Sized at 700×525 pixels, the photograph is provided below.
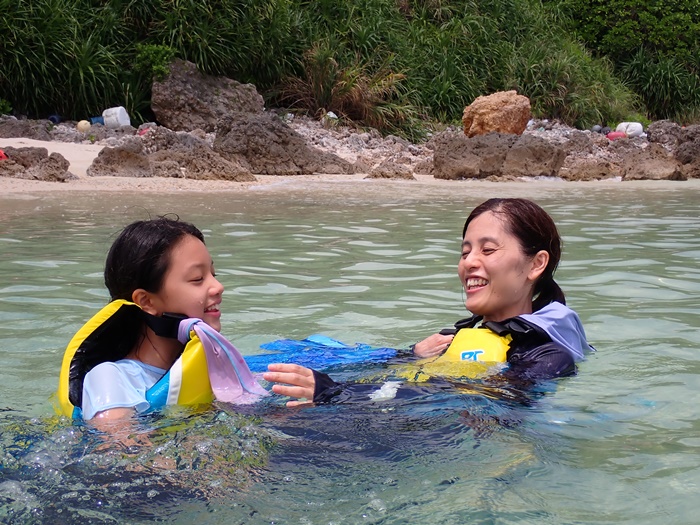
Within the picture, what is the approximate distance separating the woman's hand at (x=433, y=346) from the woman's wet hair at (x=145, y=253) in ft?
3.85

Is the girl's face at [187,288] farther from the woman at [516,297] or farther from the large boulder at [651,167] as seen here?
the large boulder at [651,167]

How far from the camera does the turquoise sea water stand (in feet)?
8.15

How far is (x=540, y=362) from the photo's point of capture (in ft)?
11.8

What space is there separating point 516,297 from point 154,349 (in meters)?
1.47

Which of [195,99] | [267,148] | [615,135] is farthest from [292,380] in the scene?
[615,135]

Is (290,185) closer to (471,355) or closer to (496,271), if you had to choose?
(496,271)

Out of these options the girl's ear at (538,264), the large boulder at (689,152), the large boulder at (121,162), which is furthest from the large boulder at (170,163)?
the girl's ear at (538,264)

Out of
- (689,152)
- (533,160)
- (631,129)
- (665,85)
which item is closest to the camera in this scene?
(533,160)

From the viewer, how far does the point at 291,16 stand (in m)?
17.3

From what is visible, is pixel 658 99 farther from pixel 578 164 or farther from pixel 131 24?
pixel 131 24

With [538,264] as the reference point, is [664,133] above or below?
below

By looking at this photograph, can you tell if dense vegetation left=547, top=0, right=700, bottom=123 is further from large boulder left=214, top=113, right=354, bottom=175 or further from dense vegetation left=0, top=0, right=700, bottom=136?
large boulder left=214, top=113, right=354, bottom=175

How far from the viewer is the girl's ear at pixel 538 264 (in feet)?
12.8

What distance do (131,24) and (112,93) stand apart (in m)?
1.48
